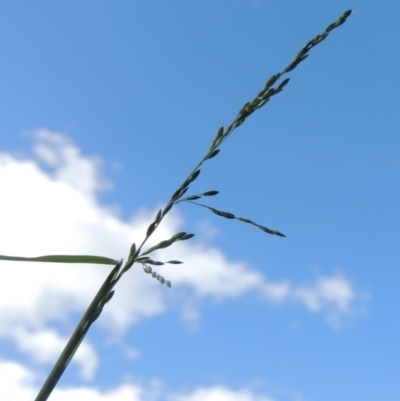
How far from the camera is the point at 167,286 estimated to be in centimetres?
143

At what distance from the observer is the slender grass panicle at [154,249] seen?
111cm

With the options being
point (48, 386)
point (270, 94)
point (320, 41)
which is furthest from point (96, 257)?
point (320, 41)

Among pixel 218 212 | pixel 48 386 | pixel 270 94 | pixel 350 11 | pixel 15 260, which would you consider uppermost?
pixel 350 11

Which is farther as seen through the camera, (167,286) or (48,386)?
(167,286)

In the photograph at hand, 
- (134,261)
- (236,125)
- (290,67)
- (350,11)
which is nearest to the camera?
(134,261)

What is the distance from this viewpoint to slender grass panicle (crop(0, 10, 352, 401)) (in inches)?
43.5

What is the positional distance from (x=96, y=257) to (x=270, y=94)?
71cm

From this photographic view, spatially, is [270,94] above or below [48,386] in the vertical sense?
above

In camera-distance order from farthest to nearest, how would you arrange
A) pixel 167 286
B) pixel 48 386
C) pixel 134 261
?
pixel 167 286 → pixel 134 261 → pixel 48 386

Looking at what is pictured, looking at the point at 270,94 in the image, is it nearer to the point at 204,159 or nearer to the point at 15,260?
the point at 204,159

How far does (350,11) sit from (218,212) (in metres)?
0.85

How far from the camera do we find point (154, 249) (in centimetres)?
136

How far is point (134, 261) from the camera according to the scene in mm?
1301

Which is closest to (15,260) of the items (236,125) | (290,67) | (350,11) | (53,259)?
(53,259)
